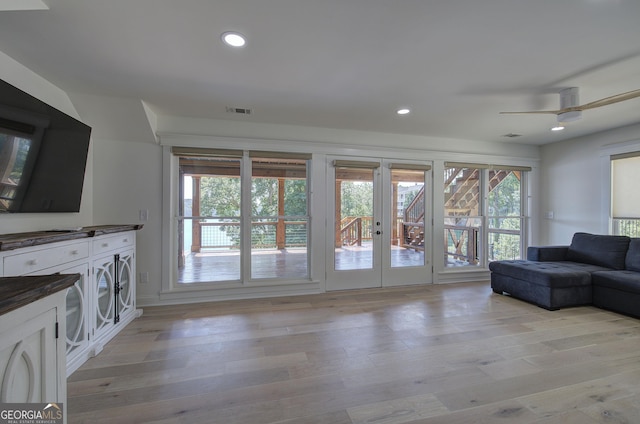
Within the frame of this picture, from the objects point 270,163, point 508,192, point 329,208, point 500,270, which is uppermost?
point 270,163

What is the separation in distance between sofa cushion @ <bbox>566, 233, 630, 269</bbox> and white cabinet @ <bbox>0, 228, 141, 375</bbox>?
594 centimetres

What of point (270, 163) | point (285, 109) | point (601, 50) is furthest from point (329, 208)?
point (601, 50)

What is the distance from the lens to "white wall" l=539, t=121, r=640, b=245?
4.06m

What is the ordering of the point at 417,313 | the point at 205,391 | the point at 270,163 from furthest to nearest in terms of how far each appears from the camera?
the point at 270,163
the point at 417,313
the point at 205,391

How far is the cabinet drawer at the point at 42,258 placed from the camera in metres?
1.53

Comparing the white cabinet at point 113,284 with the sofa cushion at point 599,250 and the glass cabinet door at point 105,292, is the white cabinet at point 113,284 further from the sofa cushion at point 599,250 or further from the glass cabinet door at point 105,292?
the sofa cushion at point 599,250

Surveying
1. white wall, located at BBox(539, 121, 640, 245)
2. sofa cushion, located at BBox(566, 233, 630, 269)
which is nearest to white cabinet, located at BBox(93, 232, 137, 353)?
sofa cushion, located at BBox(566, 233, 630, 269)

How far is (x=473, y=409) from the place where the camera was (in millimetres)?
1626

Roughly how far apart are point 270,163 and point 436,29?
261 cm

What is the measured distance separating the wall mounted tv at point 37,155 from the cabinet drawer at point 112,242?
508 mm

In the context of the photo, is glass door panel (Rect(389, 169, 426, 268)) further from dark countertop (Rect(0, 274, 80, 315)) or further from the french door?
dark countertop (Rect(0, 274, 80, 315))

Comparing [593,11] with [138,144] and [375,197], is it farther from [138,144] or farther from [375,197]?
[138,144]

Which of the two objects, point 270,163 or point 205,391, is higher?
point 270,163

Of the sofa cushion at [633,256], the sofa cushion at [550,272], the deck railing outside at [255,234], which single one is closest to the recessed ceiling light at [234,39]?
the deck railing outside at [255,234]
